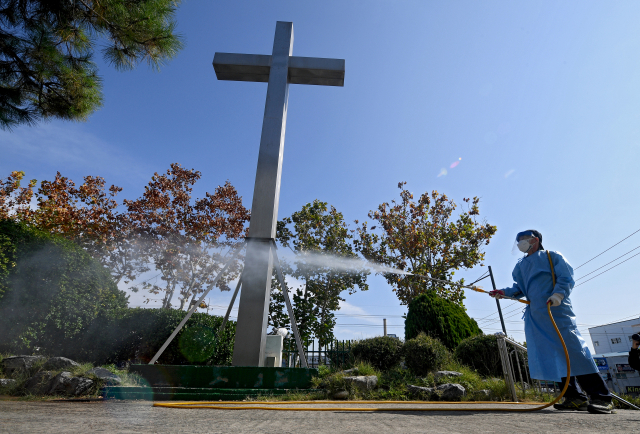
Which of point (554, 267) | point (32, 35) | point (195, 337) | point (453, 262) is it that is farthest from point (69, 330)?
point (453, 262)

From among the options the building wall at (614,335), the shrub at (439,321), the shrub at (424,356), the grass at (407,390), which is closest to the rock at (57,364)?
the grass at (407,390)

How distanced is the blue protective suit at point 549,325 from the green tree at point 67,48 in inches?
247

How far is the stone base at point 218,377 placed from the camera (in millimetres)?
4309

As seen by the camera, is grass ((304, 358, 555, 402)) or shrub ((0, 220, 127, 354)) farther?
shrub ((0, 220, 127, 354))

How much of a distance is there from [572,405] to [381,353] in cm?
425

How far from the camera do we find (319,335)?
12.8 m

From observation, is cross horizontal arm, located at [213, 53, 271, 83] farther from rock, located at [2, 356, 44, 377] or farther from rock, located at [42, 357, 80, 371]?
rock, located at [2, 356, 44, 377]

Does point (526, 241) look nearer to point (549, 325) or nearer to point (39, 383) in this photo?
point (549, 325)

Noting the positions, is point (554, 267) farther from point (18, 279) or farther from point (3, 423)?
point (18, 279)

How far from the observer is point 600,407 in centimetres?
301

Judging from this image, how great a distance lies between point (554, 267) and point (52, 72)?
7894 millimetres

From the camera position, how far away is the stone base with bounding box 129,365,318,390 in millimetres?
4309

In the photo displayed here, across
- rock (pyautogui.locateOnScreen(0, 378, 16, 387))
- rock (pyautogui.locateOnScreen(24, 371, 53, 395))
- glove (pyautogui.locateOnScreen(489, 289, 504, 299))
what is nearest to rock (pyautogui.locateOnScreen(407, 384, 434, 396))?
glove (pyautogui.locateOnScreen(489, 289, 504, 299))

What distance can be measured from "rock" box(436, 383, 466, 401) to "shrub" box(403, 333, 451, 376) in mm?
1598
